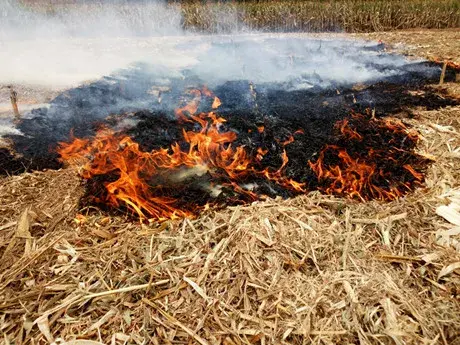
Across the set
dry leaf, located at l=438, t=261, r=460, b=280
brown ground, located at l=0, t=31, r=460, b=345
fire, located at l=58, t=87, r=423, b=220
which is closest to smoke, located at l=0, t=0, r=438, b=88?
fire, located at l=58, t=87, r=423, b=220

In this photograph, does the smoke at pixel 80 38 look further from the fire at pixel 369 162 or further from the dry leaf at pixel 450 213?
the dry leaf at pixel 450 213

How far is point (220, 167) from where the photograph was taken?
424 cm

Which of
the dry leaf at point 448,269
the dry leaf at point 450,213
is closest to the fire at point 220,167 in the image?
the dry leaf at point 450,213

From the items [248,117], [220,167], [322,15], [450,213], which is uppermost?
[322,15]

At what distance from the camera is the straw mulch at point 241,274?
249 centimetres

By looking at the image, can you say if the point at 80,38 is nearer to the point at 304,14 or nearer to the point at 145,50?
the point at 145,50

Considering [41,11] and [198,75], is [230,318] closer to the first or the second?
[198,75]

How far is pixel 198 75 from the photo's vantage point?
28.3ft

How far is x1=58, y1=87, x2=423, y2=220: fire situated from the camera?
3742 mm

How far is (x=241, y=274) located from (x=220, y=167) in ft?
5.55

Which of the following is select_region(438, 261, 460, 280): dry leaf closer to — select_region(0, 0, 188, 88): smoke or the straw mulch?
the straw mulch

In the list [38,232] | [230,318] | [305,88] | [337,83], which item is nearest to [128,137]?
[38,232]

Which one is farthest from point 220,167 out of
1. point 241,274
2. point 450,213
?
point 450,213

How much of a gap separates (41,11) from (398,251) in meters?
18.1
